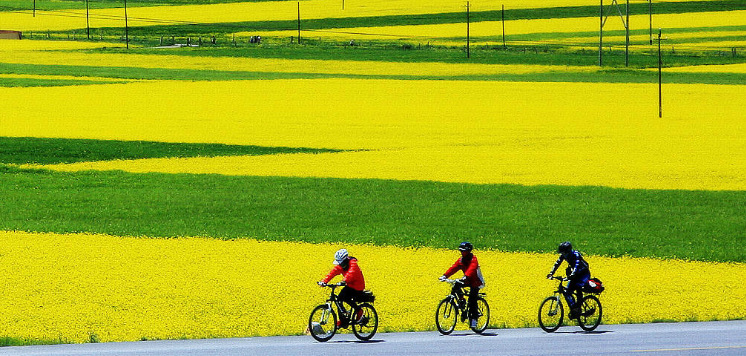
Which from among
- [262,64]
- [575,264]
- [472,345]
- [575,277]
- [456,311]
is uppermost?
[262,64]

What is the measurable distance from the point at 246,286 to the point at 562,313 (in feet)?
23.4

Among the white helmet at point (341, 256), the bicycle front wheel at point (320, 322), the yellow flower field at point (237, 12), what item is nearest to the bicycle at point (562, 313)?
the bicycle front wheel at point (320, 322)

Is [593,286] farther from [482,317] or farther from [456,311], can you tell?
[456,311]

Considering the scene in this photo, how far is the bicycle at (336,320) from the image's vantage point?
21.0m

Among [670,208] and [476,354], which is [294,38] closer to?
[670,208]

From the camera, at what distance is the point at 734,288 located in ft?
88.4

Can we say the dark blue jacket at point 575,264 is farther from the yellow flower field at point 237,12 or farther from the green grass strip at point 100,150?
the yellow flower field at point 237,12

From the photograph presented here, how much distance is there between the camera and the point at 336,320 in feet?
70.0

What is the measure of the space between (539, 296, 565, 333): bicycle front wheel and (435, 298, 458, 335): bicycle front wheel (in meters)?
1.44

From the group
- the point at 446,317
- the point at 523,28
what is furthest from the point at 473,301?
the point at 523,28

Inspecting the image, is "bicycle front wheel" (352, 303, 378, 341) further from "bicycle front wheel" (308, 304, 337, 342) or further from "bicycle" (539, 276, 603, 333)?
"bicycle" (539, 276, 603, 333)

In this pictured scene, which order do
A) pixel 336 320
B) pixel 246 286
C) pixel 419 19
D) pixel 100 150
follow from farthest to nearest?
pixel 419 19
pixel 100 150
pixel 246 286
pixel 336 320

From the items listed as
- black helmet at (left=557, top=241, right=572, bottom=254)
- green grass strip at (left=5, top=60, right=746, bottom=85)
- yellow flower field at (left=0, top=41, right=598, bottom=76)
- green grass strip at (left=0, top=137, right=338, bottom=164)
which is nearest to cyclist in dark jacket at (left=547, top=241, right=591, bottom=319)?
black helmet at (left=557, top=241, right=572, bottom=254)

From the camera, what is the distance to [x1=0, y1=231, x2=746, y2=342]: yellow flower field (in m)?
23.5
